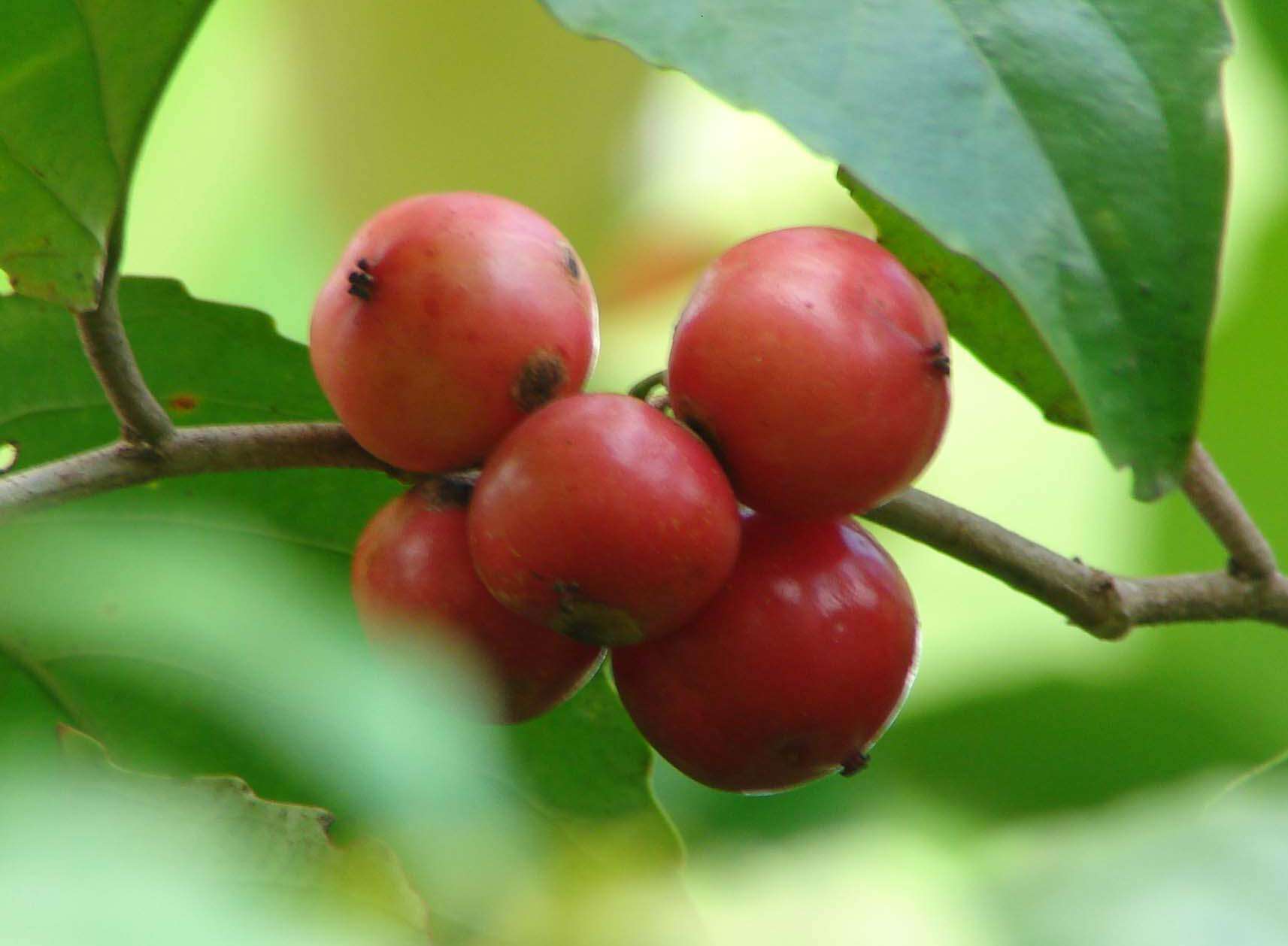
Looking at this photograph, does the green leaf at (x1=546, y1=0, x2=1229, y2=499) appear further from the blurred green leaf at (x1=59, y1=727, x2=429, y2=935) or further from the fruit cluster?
the blurred green leaf at (x1=59, y1=727, x2=429, y2=935)

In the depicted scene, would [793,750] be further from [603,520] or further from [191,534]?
[191,534]

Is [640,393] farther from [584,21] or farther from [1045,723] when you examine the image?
[1045,723]

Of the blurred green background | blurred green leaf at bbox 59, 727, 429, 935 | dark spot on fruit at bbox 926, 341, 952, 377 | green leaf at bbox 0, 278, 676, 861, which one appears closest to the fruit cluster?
dark spot on fruit at bbox 926, 341, 952, 377

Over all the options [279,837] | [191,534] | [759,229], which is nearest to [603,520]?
[279,837]

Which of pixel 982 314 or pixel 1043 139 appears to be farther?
pixel 982 314

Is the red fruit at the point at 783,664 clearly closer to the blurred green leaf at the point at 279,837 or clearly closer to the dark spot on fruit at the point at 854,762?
the dark spot on fruit at the point at 854,762

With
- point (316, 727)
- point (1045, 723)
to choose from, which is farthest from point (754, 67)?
point (1045, 723)

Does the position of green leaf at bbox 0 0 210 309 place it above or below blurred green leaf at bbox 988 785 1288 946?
above

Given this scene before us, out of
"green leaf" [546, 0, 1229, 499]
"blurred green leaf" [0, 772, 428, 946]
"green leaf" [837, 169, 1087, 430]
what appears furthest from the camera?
"green leaf" [837, 169, 1087, 430]
